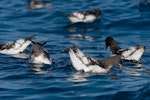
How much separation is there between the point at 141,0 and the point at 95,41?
647 cm

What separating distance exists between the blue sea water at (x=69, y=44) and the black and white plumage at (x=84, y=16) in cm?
27

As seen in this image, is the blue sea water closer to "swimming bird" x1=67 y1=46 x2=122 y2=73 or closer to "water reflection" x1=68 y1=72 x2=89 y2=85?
"water reflection" x1=68 y1=72 x2=89 y2=85

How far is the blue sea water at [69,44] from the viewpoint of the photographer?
495 inches

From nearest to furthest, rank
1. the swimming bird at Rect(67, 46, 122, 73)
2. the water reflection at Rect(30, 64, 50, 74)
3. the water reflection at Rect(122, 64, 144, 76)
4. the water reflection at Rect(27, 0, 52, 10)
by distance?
the swimming bird at Rect(67, 46, 122, 73), the water reflection at Rect(122, 64, 144, 76), the water reflection at Rect(30, 64, 50, 74), the water reflection at Rect(27, 0, 52, 10)

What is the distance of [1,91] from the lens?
12773 mm

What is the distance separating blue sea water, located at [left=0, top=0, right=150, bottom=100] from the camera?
12.6 m

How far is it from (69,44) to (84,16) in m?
4.42

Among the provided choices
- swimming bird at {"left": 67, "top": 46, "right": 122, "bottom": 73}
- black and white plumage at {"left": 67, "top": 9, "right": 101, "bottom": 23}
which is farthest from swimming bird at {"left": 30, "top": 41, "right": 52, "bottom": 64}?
black and white plumage at {"left": 67, "top": 9, "right": 101, "bottom": 23}

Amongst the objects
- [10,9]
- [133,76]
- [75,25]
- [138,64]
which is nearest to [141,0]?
[75,25]

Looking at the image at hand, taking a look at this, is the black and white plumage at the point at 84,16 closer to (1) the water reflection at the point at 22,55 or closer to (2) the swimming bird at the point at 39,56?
(1) the water reflection at the point at 22,55

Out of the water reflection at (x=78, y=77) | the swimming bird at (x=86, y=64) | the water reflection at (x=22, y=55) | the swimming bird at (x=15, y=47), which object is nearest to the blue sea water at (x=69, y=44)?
the water reflection at (x=78, y=77)

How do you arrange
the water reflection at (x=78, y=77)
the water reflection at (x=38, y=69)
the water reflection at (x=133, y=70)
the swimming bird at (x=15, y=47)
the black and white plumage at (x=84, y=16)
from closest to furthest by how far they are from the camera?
the water reflection at (x=78, y=77) → the water reflection at (x=133, y=70) → the water reflection at (x=38, y=69) → the swimming bird at (x=15, y=47) → the black and white plumage at (x=84, y=16)

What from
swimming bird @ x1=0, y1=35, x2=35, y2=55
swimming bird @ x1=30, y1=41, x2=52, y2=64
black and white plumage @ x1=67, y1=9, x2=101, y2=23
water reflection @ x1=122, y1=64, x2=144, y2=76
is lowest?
water reflection @ x1=122, y1=64, x2=144, y2=76

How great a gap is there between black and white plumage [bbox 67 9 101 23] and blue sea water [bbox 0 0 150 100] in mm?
274
